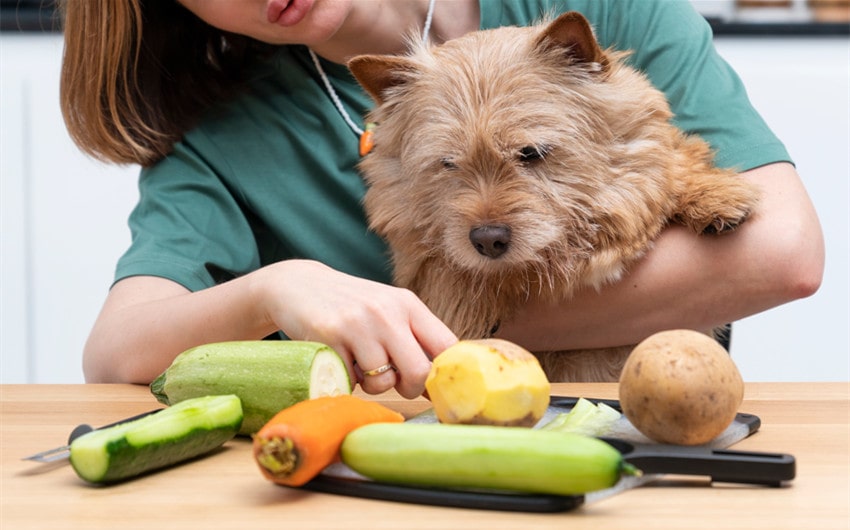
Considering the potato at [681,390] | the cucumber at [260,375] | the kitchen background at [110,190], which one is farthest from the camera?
the kitchen background at [110,190]

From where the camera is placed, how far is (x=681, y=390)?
845 mm

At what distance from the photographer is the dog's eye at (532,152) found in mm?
1355

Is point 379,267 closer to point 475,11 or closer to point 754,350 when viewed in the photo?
point 475,11

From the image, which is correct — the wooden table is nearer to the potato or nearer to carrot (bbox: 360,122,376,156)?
the potato

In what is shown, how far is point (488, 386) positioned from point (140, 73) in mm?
1197

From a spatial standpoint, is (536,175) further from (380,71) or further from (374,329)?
(374,329)

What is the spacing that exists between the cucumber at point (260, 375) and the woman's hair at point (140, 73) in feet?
2.60

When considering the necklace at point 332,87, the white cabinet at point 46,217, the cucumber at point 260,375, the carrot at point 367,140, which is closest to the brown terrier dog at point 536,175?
the carrot at point 367,140

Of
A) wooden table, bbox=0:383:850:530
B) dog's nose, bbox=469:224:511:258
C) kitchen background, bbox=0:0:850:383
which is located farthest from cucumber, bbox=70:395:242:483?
kitchen background, bbox=0:0:850:383

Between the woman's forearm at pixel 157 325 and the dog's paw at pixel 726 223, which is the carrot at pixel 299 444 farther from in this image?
the dog's paw at pixel 726 223

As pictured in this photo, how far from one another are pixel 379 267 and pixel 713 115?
61 centimetres

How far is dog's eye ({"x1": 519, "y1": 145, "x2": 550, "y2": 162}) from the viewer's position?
53.4 inches

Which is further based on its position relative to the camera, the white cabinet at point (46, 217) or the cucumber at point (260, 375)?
the white cabinet at point (46, 217)

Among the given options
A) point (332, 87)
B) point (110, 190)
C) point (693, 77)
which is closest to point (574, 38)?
point (693, 77)
